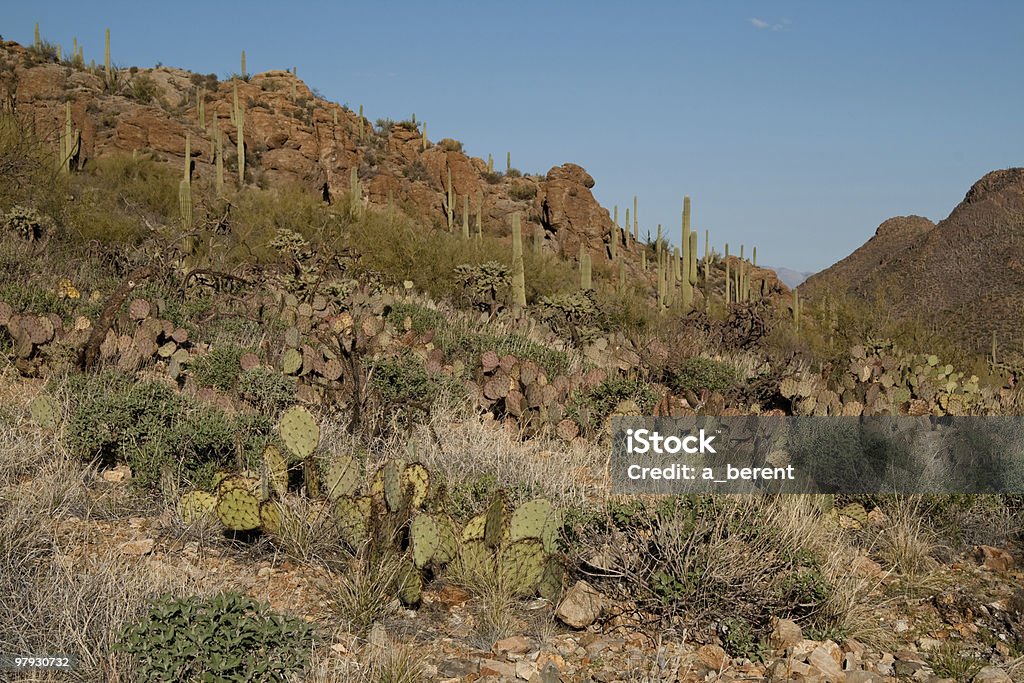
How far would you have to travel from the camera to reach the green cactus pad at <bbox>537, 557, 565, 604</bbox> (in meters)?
4.16

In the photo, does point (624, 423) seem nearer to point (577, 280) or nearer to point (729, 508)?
point (729, 508)

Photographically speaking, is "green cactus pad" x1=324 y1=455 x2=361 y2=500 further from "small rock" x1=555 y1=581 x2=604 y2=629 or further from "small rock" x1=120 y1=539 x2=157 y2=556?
"small rock" x1=555 y1=581 x2=604 y2=629

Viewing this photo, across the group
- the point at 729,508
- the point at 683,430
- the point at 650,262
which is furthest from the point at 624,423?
the point at 650,262

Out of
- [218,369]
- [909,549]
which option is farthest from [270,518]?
[909,549]

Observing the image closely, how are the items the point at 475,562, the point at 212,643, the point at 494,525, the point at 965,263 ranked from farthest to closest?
→ the point at 965,263 → the point at 494,525 → the point at 475,562 → the point at 212,643

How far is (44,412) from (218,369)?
197 centimetres

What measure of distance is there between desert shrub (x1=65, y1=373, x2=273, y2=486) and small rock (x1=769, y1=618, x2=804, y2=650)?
3.11m

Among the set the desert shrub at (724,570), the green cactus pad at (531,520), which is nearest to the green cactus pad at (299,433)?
the green cactus pad at (531,520)

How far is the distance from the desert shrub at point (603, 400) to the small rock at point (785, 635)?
3268 millimetres

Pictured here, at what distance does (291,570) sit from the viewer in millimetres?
4262

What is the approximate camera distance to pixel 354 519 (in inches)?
169

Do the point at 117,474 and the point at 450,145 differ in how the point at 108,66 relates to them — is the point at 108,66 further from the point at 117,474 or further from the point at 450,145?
the point at 117,474

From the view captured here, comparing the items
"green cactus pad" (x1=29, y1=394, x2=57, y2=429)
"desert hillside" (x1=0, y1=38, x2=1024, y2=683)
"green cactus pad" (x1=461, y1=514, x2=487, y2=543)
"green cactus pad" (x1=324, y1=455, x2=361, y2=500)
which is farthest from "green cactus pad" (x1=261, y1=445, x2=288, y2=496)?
"green cactus pad" (x1=29, y1=394, x2=57, y2=429)

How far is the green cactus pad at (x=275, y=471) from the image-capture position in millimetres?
4836
